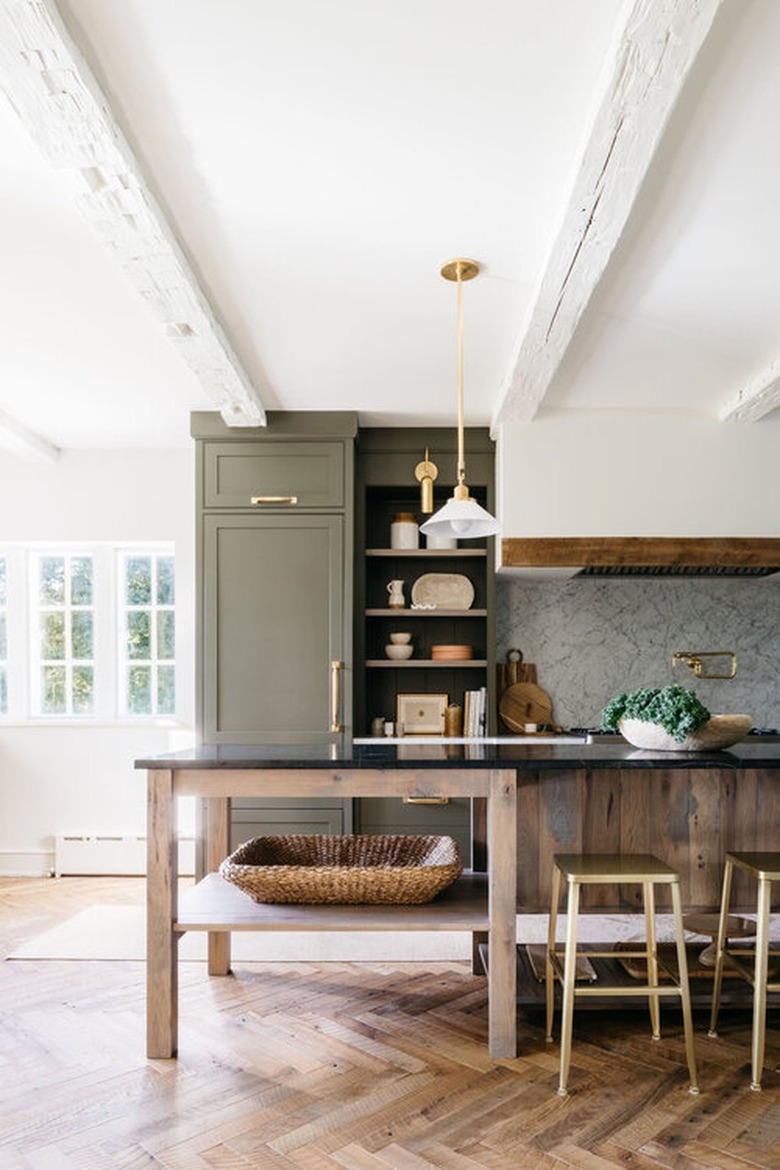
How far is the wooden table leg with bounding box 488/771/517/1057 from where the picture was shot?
2.81 m

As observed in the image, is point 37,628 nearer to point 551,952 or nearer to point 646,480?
point 646,480

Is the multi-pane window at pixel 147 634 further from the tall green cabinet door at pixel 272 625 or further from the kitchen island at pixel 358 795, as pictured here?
the kitchen island at pixel 358 795

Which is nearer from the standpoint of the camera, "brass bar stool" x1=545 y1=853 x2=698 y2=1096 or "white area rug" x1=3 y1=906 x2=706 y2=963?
"brass bar stool" x1=545 y1=853 x2=698 y2=1096

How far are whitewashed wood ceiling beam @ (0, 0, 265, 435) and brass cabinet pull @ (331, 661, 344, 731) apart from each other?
6.03ft

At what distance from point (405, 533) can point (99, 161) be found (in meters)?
3.14

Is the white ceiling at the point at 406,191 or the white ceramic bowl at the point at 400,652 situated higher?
the white ceiling at the point at 406,191

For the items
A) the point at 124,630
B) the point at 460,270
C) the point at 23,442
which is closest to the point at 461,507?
the point at 460,270

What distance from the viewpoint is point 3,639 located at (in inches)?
227

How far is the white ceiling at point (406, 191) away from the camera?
6.35 ft

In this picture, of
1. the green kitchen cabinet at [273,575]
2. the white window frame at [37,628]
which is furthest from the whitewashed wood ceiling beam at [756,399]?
the white window frame at [37,628]

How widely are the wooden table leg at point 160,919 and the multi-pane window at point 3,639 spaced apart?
3.32m

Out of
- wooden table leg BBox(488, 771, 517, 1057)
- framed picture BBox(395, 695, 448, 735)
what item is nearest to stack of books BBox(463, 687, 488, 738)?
framed picture BBox(395, 695, 448, 735)

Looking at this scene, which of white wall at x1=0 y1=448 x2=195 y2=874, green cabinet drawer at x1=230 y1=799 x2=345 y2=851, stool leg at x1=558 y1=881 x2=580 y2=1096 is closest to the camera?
stool leg at x1=558 y1=881 x2=580 y2=1096

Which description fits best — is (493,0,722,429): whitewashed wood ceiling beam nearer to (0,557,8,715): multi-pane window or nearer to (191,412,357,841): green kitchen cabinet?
(191,412,357,841): green kitchen cabinet
